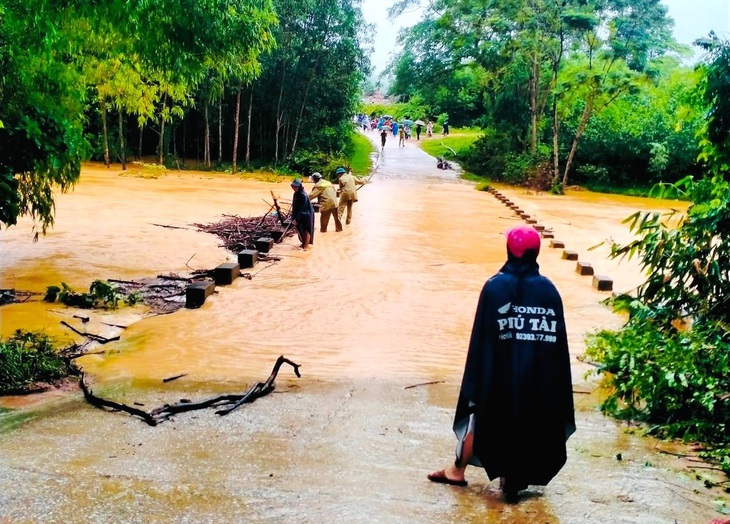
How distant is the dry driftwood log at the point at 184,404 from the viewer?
575 cm

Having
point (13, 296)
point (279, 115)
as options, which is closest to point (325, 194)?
point (13, 296)

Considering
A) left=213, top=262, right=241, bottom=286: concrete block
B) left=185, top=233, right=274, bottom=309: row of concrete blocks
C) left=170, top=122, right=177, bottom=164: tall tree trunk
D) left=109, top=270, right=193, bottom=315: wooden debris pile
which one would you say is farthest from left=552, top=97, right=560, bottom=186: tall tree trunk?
left=109, top=270, right=193, bottom=315: wooden debris pile

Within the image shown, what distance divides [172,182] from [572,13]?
17122mm

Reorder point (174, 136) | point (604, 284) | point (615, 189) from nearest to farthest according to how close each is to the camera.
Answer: point (604, 284) → point (615, 189) → point (174, 136)

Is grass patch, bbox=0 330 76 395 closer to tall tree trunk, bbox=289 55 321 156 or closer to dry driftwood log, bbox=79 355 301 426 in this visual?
dry driftwood log, bbox=79 355 301 426

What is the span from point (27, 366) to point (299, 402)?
2736mm

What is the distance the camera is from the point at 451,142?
47906 millimetres

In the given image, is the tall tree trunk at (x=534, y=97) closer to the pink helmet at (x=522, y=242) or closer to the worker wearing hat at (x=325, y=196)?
the worker wearing hat at (x=325, y=196)

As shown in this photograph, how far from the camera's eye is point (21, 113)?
9.72 metres

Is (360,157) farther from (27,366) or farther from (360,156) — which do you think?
(27,366)

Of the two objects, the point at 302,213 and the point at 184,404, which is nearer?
the point at 184,404

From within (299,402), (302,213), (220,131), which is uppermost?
(220,131)

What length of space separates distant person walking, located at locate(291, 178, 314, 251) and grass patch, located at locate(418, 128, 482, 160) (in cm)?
2820

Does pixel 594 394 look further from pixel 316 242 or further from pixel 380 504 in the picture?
pixel 316 242
